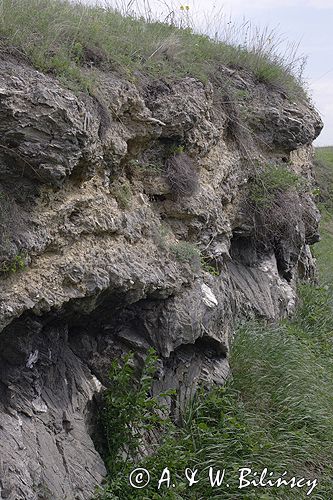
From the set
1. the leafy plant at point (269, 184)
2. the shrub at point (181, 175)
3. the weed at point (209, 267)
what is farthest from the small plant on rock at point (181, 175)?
the leafy plant at point (269, 184)

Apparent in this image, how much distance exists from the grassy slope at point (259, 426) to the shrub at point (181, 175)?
1.42 metres

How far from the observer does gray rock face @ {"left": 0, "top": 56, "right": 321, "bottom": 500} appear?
4.01 meters

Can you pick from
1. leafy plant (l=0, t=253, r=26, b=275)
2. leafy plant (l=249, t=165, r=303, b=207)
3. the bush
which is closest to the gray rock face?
leafy plant (l=0, t=253, r=26, b=275)

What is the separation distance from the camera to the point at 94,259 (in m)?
4.59

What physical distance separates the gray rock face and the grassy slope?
9.2 inches

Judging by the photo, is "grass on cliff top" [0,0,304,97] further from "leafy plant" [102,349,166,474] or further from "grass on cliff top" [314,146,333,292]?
"grass on cliff top" [314,146,333,292]

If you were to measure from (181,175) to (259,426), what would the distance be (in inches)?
84.9

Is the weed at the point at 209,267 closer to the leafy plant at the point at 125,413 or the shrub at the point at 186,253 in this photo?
the shrub at the point at 186,253

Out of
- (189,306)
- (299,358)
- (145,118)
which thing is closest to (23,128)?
(145,118)

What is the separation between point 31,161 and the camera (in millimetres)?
4121

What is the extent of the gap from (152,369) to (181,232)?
1663 mm

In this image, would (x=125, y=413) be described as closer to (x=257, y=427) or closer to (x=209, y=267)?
(x=257, y=427)

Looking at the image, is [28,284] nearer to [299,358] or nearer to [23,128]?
[23,128]

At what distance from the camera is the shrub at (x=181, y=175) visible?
596 centimetres
